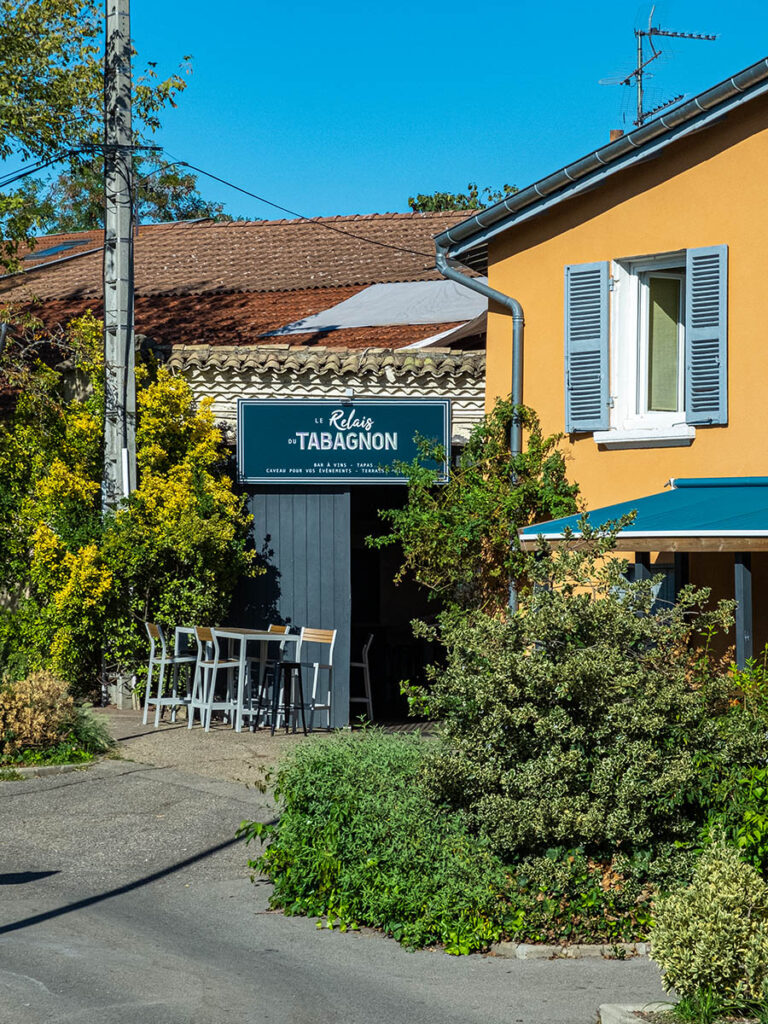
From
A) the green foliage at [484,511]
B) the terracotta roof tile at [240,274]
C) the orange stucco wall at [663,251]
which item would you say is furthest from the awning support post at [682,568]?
the terracotta roof tile at [240,274]

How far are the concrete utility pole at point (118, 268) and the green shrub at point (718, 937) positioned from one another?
949cm

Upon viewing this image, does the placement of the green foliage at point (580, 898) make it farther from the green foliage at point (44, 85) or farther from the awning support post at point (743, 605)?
the green foliage at point (44, 85)

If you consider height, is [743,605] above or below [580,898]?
above

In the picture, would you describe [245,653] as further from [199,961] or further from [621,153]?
[199,961]

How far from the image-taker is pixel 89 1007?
5.73 m

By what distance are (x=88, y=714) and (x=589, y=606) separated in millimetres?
6250

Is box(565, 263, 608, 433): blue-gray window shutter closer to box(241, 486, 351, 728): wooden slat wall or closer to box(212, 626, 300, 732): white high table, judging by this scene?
box(241, 486, 351, 728): wooden slat wall

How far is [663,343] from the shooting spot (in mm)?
11891

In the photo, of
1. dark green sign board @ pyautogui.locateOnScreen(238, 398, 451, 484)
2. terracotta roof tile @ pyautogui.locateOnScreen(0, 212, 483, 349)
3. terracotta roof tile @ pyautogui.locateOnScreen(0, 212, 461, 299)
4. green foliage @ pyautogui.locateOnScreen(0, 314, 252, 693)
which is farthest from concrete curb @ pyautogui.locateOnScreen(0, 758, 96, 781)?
terracotta roof tile @ pyautogui.locateOnScreen(0, 212, 461, 299)

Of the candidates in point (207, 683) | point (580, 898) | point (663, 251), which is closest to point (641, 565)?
point (663, 251)

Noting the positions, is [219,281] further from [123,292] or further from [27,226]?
[123,292]

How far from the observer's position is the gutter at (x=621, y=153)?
1068cm

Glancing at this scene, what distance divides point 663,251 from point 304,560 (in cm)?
512

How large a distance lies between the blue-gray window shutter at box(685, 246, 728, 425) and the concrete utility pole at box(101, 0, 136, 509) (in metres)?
6.17
